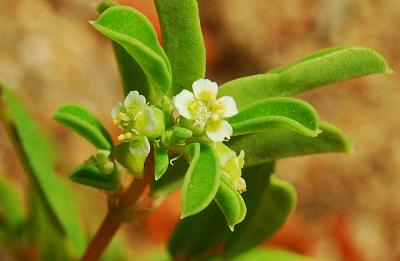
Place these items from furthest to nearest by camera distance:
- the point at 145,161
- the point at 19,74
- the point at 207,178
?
the point at 19,74
the point at 145,161
the point at 207,178

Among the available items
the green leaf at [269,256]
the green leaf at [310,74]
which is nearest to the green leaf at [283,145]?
the green leaf at [310,74]

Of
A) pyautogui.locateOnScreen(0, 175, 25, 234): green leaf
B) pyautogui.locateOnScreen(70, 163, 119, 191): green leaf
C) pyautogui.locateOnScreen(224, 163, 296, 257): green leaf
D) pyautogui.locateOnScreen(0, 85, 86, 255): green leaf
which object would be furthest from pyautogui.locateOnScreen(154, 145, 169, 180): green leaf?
pyautogui.locateOnScreen(0, 175, 25, 234): green leaf

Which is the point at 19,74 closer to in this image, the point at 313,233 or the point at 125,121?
the point at 313,233

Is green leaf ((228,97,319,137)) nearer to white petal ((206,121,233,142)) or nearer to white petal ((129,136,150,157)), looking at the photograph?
white petal ((206,121,233,142))

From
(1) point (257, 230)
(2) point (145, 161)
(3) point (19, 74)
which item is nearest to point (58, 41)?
(3) point (19, 74)

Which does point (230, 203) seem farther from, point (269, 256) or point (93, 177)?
point (269, 256)

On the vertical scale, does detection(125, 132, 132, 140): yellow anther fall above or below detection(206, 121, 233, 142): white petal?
above

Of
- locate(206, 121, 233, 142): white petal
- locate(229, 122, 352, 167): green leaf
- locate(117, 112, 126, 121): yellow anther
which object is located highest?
locate(117, 112, 126, 121): yellow anther
